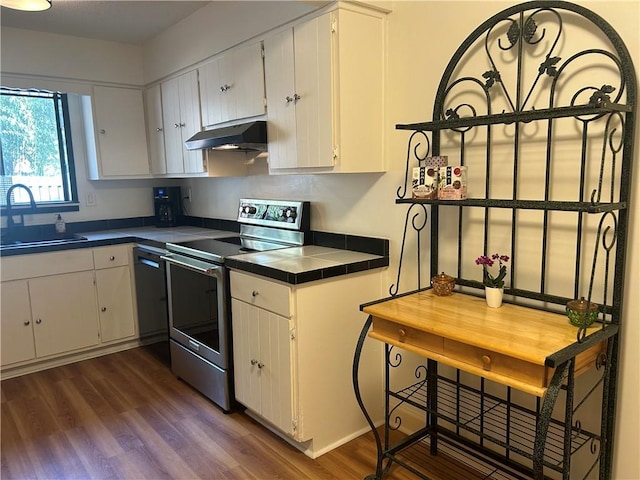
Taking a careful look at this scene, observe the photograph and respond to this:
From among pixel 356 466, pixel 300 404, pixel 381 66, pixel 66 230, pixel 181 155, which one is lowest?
pixel 356 466

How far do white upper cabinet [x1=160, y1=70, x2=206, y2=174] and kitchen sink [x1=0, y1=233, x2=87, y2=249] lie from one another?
35.2 inches

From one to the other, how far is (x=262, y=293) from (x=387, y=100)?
1.12 m

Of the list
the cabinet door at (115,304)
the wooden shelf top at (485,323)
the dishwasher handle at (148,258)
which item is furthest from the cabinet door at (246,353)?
the cabinet door at (115,304)

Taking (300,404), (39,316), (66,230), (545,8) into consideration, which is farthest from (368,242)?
(66,230)

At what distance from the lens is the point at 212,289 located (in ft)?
8.53

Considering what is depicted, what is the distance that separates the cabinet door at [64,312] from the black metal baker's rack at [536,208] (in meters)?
2.39

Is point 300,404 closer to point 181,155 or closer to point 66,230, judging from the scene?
point 181,155

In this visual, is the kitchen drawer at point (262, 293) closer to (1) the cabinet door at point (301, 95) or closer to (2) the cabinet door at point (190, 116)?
(1) the cabinet door at point (301, 95)

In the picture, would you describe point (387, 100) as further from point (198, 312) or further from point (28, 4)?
point (28, 4)

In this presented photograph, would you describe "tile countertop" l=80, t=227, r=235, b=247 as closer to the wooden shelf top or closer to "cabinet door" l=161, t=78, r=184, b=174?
"cabinet door" l=161, t=78, r=184, b=174

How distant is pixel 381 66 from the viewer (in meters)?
2.28

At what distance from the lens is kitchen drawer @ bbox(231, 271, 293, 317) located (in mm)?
2107

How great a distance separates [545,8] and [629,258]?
0.91 meters

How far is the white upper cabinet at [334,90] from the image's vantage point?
214 centimetres
